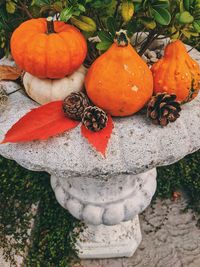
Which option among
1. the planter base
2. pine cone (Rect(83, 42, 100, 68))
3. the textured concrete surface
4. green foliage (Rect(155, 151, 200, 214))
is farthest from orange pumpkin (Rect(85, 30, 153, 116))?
green foliage (Rect(155, 151, 200, 214))

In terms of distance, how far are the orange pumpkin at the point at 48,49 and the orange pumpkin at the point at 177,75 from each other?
0.22 metres

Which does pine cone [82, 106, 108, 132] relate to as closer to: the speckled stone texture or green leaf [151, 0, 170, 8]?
green leaf [151, 0, 170, 8]

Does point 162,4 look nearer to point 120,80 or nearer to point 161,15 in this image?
A: point 161,15

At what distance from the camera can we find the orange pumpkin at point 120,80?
3.33ft

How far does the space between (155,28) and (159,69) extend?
0.18m

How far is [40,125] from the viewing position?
3.38 feet

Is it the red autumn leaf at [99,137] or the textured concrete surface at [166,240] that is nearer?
the red autumn leaf at [99,137]

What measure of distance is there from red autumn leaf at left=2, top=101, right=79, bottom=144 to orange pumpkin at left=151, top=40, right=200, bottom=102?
0.26 meters

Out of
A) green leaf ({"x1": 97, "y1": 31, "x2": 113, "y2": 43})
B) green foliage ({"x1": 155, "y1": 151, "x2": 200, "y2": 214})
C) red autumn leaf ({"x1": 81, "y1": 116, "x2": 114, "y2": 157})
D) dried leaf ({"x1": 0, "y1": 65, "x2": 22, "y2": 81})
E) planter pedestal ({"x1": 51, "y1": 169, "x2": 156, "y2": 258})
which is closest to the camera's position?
red autumn leaf ({"x1": 81, "y1": 116, "x2": 114, "y2": 157})

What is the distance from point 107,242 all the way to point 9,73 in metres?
0.93

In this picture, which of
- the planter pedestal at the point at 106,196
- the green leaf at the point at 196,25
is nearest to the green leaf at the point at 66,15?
the green leaf at the point at 196,25

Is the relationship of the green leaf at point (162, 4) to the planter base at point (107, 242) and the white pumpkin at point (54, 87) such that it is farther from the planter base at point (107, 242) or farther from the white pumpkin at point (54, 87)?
the planter base at point (107, 242)

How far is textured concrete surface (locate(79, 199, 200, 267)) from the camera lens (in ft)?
6.07

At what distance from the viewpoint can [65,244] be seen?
1855 mm
